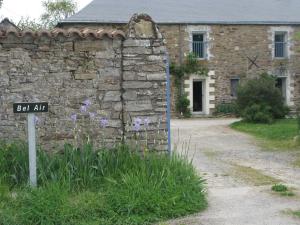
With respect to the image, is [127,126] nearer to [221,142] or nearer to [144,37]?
[144,37]

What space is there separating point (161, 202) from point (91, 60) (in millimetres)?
2460

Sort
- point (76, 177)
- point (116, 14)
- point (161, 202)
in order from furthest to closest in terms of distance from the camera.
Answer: point (116, 14) < point (76, 177) < point (161, 202)

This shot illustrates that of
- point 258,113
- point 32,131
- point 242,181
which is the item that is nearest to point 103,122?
point 32,131

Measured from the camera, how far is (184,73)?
2720cm

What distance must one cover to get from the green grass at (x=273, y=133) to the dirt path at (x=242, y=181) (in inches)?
21.7

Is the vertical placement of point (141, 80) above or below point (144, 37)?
below

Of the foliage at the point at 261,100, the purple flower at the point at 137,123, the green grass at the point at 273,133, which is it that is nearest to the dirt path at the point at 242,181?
the green grass at the point at 273,133

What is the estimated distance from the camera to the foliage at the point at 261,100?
21234mm

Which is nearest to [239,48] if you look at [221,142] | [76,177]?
[221,142]

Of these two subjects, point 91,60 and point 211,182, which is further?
point 211,182

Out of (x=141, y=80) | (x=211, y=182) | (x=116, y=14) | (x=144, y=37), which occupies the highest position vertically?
(x=116, y=14)

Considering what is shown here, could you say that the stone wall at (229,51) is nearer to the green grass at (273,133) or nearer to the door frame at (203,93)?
the door frame at (203,93)

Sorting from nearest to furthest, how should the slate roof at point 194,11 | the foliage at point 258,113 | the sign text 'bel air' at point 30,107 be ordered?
the sign text 'bel air' at point 30,107
the foliage at point 258,113
the slate roof at point 194,11

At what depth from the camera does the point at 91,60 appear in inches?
304
